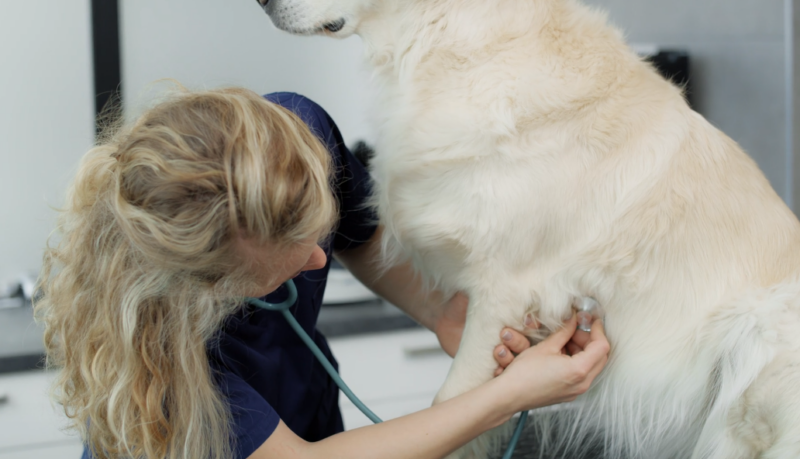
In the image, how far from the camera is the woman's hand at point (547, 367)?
2.60ft

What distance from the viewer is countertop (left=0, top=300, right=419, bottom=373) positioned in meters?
1.29

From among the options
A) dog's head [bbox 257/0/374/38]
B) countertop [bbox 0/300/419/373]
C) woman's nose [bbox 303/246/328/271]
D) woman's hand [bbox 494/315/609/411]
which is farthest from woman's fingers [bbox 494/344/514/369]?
countertop [bbox 0/300/419/373]

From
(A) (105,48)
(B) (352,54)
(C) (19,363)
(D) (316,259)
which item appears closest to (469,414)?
(D) (316,259)

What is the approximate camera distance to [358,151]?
1.61 metres

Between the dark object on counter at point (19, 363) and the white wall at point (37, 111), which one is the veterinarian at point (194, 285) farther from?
the white wall at point (37, 111)

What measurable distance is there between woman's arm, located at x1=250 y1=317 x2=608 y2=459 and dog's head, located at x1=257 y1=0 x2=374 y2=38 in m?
0.55

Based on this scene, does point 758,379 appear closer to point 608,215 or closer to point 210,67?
point 608,215

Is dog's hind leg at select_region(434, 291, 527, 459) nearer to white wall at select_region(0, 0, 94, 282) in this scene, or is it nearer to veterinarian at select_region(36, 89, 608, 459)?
veterinarian at select_region(36, 89, 608, 459)

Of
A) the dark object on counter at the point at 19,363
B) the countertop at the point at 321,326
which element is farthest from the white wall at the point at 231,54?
the dark object on counter at the point at 19,363

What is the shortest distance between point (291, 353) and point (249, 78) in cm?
122

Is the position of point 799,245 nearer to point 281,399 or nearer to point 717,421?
point 717,421

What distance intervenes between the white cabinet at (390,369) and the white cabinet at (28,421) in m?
0.64

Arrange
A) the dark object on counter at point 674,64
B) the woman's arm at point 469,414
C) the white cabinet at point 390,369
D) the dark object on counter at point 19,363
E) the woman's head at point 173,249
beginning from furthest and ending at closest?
the dark object on counter at point 674,64
the white cabinet at point 390,369
the dark object on counter at point 19,363
the woman's arm at point 469,414
the woman's head at point 173,249

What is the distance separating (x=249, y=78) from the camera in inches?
76.0
